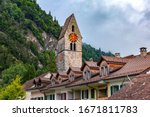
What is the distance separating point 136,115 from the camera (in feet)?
11.8

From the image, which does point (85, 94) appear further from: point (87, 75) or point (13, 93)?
point (13, 93)

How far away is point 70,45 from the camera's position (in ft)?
258

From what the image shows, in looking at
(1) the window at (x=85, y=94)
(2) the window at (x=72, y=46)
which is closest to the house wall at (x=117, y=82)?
(1) the window at (x=85, y=94)

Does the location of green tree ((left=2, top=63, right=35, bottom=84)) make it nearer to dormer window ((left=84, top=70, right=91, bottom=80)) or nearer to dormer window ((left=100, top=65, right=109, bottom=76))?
dormer window ((left=84, top=70, right=91, bottom=80))

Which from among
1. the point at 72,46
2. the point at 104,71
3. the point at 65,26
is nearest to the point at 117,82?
the point at 104,71

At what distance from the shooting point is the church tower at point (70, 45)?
78188mm

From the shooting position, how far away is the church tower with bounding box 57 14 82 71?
78.2 metres

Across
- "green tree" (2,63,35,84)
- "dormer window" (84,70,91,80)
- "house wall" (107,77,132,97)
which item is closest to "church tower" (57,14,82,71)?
"green tree" (2,63,35,84)

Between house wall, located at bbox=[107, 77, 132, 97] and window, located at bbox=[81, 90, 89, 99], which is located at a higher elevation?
house wall, located at bbox=[107, 77, 132, 97]

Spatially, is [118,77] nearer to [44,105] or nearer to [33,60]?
[44,105]

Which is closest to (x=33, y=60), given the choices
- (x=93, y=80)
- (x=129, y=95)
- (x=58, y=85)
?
(x=58, y=85)

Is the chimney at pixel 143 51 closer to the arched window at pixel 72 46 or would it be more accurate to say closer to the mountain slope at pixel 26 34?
the arched window at pixel 72 46

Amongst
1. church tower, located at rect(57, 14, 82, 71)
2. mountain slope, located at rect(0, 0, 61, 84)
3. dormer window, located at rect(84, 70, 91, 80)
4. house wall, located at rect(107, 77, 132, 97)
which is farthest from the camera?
mountain slope, located at rect(0, 0, 61, 84)

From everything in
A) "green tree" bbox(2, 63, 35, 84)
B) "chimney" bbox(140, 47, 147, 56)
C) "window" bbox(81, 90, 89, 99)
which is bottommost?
"window" bbox(81, 90, 89, 99)
